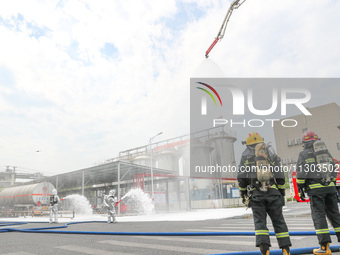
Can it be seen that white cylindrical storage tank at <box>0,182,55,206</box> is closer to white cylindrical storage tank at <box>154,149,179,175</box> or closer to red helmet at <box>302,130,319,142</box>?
white cylindrical storage tank at <box>154,149,179,175</box>

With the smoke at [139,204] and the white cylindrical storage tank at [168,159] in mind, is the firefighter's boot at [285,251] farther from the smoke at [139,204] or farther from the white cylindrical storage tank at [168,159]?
the white cylindrical storage tank at [168,159]

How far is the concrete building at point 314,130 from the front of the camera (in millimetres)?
50812

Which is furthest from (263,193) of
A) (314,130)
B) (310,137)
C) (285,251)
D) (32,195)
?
(314,130)

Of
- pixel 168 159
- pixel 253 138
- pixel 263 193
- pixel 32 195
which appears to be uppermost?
pixel 168 159

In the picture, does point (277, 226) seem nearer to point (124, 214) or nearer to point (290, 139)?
point (124, 214)

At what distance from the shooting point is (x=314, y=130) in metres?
52.9

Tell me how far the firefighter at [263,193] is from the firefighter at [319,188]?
0.81 metres

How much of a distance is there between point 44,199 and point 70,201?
1029cm

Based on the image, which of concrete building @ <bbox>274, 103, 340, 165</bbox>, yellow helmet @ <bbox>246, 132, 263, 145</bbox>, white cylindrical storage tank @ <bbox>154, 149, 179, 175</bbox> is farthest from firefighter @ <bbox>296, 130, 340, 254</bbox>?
concrete building @ <bbox>274, 103, 340, 165</bbox>

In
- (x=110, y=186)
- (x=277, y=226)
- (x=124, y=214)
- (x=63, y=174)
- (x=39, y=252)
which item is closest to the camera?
(x=277, y=226)

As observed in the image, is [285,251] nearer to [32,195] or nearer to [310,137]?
[310,137]

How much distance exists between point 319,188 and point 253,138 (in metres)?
1.38

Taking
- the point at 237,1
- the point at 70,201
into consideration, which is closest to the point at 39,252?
the point at 70,201

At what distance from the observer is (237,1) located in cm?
3912
